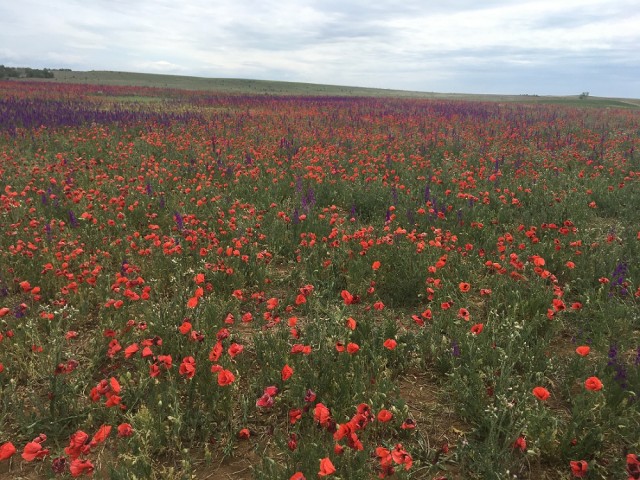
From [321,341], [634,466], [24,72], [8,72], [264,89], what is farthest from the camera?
[264,89]

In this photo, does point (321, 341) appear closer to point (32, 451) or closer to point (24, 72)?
point (32, 451)

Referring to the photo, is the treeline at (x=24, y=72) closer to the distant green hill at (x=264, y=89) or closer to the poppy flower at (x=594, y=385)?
the distant green hill at (x=264, y=89)

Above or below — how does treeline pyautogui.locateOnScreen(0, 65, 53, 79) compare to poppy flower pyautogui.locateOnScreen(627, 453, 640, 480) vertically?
above

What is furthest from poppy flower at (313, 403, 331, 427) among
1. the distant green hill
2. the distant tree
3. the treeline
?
the treeline

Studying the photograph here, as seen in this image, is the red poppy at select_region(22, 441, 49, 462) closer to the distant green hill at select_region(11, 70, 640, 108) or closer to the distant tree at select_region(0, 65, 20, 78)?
the distant green hill at select_region(11, 70, 640, 108)

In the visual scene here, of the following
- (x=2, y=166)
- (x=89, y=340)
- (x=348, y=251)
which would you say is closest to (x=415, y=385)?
(x=348, y=251)

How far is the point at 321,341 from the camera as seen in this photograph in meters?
3.00

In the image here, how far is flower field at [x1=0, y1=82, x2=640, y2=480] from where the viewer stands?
2.40 m

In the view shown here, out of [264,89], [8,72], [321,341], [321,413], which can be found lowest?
[321,341]

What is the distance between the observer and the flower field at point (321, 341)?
2396mm

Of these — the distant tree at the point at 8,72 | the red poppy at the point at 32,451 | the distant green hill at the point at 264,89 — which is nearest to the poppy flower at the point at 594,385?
the red poppy at the point at 32,451

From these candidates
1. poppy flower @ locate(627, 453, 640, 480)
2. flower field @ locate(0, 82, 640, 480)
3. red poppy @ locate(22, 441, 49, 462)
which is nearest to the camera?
poppy flower @ locate(627, 453, 640, 480)

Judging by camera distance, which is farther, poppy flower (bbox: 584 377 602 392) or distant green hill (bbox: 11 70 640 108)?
distant green hill (bbox: 11 70 640 108)

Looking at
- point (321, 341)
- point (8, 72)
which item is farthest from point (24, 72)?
point (321, 341)
